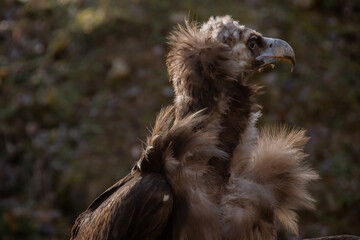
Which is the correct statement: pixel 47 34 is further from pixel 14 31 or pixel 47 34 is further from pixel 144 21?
pixel 144 21

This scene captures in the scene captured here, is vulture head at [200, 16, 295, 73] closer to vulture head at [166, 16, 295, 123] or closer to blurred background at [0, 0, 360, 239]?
vulture head at [166, 16, 295, 123]

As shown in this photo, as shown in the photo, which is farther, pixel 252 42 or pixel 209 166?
pixel 252 42

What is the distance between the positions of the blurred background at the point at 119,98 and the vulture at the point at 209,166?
314cm

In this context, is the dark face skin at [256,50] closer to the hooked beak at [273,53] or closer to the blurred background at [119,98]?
the hooked beak at [273,53]

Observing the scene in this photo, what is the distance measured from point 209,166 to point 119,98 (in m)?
4.86

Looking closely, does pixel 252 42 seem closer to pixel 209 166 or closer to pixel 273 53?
pixel 273 53

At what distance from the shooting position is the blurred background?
22.5 ft

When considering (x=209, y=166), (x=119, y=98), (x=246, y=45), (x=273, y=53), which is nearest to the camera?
(x=209, y=166)

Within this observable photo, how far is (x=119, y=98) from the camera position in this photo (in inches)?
312

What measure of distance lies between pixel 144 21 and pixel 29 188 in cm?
316

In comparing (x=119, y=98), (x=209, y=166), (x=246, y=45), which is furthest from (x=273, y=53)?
(x=119, y=98)

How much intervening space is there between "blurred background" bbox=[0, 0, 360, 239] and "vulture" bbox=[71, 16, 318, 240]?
3.14 metres

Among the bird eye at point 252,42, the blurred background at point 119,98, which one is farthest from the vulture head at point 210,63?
the blurred background at point 119,98

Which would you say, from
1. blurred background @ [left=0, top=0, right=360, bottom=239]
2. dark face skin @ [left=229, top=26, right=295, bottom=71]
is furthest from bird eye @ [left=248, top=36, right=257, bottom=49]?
blurred background @ [left=0, top=0, right=360, bottom=239]
